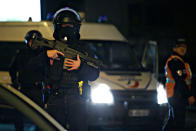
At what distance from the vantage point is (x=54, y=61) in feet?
14.0

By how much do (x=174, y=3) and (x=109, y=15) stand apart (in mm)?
4604

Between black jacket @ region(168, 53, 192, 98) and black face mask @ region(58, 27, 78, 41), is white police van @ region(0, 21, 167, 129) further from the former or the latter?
black face mask @ region(58, 27, 78, 41)

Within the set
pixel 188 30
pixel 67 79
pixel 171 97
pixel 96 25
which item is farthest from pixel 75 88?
pixel 188 30

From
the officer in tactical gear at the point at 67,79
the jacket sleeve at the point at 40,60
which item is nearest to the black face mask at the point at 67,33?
the officer in tactical gear at the point at 67,79

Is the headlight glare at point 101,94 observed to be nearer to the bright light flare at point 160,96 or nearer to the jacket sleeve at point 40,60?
the bright light flare at point 160,96

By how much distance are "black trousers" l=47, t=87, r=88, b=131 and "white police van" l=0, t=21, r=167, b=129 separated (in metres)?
2.00

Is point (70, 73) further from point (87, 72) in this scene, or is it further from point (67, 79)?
point (87, 72)

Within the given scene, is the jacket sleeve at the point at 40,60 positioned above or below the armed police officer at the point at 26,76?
above

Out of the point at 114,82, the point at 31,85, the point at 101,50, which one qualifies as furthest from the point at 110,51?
the point at 31,85

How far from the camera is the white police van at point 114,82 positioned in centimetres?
661

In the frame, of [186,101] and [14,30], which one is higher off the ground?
[14,30]

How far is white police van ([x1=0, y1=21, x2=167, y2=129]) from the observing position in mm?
6609

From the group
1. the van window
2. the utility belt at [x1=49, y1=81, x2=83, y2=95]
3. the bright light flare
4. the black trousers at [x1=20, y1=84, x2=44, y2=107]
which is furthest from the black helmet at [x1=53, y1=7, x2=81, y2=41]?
the van window

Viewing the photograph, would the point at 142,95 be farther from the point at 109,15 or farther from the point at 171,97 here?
the point at 109,15
